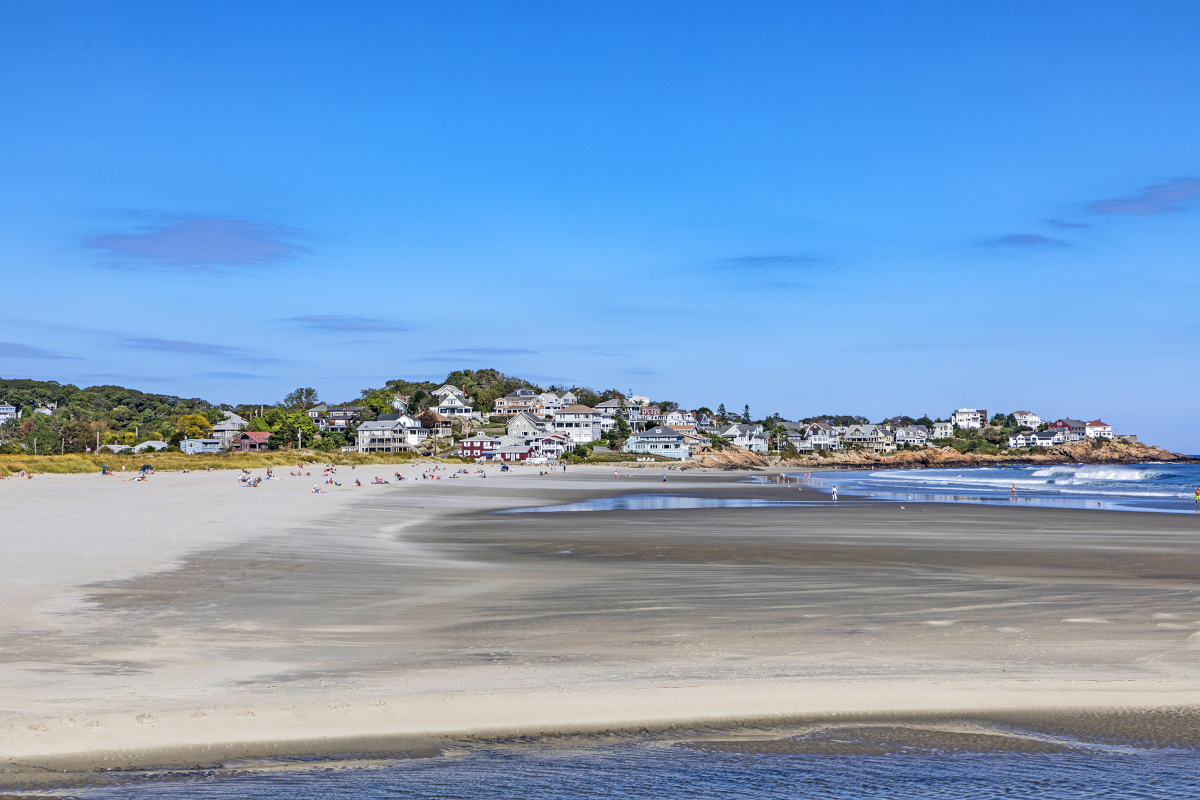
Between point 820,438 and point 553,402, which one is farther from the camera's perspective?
point 820,438

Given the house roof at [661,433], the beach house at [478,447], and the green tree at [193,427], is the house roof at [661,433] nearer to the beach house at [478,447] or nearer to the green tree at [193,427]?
the beach house at [478,447]

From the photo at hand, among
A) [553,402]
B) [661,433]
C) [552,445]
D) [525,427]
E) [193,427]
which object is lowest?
[552,445]

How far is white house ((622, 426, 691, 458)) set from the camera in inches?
5531

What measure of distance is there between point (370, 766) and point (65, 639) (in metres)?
5.16

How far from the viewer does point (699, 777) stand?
20.4 feet

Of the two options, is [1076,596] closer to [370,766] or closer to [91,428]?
[370,766]

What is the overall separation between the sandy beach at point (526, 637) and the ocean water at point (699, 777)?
1.62 ft

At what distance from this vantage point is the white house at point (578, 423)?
151m

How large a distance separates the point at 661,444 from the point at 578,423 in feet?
56.5

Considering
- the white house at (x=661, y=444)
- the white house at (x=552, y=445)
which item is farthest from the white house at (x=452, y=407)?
the white house at (x=661, y=444)

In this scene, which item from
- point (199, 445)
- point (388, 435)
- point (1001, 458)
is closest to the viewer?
point (199, 445)

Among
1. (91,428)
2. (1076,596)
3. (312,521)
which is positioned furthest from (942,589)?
(91,428)

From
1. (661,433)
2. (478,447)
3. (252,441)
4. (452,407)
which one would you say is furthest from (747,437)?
(252,441)

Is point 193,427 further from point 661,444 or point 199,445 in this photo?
point 661,444
